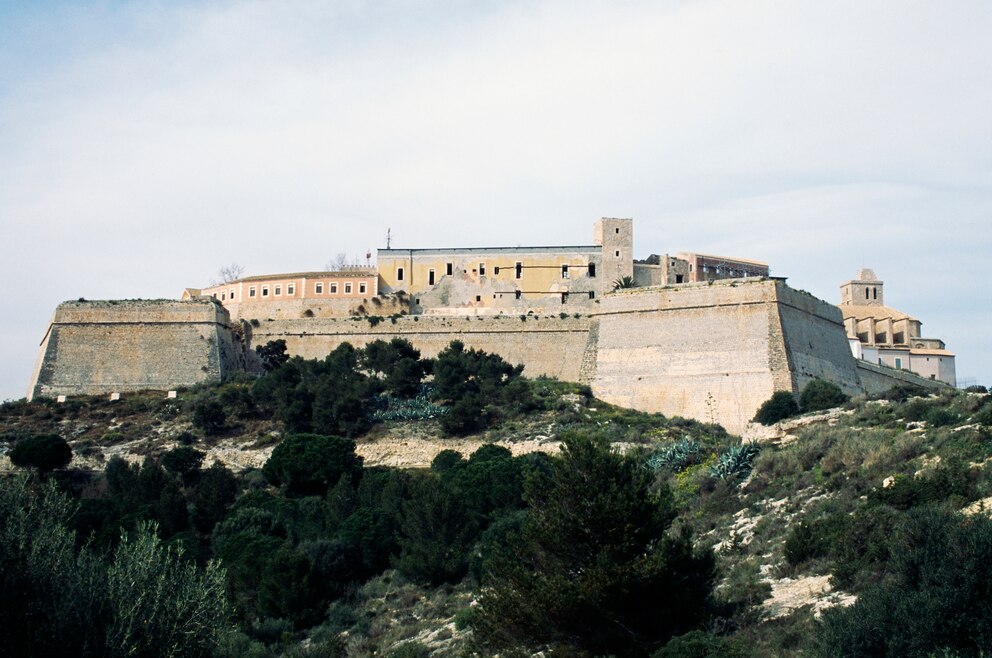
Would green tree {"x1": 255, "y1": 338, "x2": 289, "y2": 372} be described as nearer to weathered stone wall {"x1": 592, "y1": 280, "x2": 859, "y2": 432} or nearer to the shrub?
the shrub

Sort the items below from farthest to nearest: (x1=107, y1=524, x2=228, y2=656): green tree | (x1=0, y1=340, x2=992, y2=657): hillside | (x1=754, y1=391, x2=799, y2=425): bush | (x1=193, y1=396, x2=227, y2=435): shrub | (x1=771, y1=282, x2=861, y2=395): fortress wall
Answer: (x1=193, y1=396, x2=227, y2=435): shrub, (x1=771, y1=282, x2=861, y2=395): fortress wall, (x1=754, y1=391, x2=799, y2=425): bush, (x1=0, y1=340, x2=992, y2=657): hillside, (x1=107, y1=524, x2=228, y2=656): green tree

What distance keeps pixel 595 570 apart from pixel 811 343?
88.1 feet

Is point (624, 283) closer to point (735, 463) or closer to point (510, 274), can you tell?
point (510, 274)

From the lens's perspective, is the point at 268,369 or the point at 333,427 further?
the point at 268,369

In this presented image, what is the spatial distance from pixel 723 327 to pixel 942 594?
27.5 m

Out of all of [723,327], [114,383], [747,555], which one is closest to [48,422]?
[114,383]

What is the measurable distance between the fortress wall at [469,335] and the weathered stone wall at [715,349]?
211 cm

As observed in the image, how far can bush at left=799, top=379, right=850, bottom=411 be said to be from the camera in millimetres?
35606

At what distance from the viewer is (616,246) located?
48469 mm

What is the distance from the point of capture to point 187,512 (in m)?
31.8

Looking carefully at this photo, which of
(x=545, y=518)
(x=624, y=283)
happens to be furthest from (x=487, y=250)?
(x=545, y=518)

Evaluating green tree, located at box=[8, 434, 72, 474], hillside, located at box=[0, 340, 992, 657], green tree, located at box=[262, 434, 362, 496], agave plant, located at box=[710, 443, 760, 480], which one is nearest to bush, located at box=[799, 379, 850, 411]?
hillside, located at box=[0, 340, 992, 657]

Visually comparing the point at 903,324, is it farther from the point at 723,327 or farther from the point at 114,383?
the point at 114,383

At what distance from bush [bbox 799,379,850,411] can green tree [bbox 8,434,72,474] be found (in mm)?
20534
